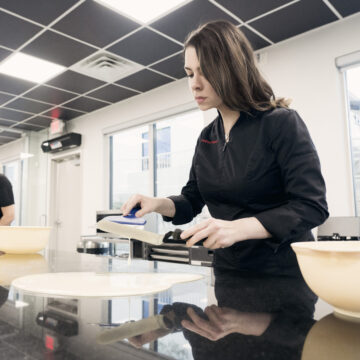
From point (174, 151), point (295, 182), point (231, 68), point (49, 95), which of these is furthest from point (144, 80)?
point (295, 182)

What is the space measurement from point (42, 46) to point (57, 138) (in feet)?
8.28

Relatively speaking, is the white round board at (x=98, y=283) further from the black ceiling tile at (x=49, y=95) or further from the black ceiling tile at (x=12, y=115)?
the black ceiling tile at (x=12, y=115)

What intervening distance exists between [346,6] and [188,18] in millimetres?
1205

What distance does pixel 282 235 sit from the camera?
954 mm

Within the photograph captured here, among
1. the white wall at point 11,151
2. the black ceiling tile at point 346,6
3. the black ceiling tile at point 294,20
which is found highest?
the black ceiling tile at point 294,20

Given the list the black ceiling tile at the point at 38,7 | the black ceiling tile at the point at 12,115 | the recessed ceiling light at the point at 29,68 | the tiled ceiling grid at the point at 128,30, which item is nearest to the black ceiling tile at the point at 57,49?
the tiled ceiling grid at the point at 128,30

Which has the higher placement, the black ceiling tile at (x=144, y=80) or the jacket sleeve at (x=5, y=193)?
the black ceiling tile at (x=144, y=80)

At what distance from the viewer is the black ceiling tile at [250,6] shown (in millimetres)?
2605

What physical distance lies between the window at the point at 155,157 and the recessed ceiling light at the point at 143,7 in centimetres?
152

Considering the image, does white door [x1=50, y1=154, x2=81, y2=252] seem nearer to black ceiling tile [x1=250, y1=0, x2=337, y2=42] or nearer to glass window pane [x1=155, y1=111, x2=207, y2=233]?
glass window pane [x1=155, y1=111, x2=207, y2=233]

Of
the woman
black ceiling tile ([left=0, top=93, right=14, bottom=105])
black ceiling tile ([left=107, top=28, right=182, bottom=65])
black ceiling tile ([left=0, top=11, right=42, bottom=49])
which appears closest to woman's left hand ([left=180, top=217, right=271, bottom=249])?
the woman

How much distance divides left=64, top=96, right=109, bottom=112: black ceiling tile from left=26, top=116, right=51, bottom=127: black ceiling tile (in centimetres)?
78

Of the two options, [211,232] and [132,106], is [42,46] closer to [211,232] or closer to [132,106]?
[132,106]

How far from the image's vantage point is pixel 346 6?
265 cm
